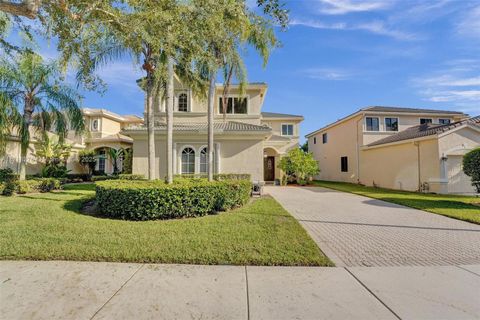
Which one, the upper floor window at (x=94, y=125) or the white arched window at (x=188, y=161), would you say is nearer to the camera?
the white arched window at (x=188, y=161)

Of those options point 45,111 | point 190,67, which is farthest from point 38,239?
point 45,111

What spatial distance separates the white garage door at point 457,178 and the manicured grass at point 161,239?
45.0ft

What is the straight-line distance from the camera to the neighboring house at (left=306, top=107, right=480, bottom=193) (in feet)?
49.2

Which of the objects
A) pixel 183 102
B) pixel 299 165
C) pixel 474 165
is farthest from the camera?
pixel 299 165

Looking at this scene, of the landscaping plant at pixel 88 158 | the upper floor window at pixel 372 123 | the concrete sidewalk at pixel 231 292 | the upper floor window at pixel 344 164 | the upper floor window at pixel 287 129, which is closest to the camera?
the concrete sidewalk at pixel 231 292

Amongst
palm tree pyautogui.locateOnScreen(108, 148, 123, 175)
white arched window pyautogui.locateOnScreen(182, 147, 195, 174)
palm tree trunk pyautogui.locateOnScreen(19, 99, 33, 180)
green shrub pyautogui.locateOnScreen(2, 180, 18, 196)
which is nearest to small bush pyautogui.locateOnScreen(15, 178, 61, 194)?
green shrub pyautogui.locateOnScreen(2, 180, 18, 196)

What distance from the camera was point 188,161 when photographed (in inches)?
601

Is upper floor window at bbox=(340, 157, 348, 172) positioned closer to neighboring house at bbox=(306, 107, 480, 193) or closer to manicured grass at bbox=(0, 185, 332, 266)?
neighboring house at bbox=(306, 107, 480, 193)

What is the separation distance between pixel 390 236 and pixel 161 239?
237 inches

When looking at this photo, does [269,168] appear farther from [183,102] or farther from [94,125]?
[94,125]

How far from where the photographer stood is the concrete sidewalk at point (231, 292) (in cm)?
304

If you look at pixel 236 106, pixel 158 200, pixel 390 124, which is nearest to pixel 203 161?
pixel 236 106

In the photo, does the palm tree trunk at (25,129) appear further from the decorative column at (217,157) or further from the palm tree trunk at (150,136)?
the decorative column at (217,157)

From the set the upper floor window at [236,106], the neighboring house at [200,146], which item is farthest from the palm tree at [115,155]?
the upper floor window at [236,106]
